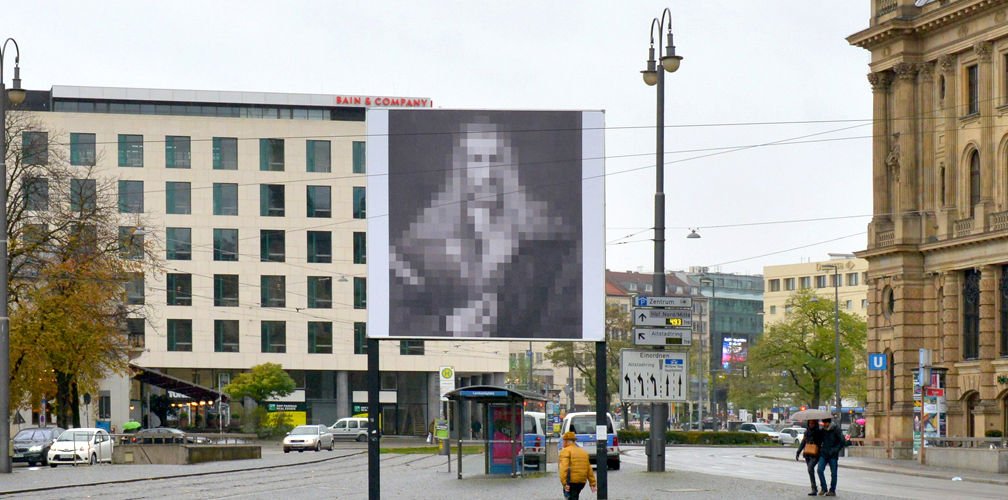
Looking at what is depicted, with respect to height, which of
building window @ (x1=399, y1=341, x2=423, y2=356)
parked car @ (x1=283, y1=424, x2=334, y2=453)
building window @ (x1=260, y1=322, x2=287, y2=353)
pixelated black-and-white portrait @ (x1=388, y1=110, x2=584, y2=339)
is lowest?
parked car @ (x1=283, y1=424, x2=334, y2=453)

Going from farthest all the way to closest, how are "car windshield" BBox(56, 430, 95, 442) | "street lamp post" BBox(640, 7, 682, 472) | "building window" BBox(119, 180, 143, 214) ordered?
"building window" BBox(119, 180, 143, 214) → "car windshield" BBox(56, 430, 95, 442) → "street lamp post" BBox(640, 7, 682, 472)

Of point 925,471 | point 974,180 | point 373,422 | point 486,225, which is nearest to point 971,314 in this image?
point 974,180

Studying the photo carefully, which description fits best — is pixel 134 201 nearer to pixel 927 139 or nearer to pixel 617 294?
pixel 927 139

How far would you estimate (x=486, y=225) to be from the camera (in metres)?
20.8

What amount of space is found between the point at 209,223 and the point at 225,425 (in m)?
12.2

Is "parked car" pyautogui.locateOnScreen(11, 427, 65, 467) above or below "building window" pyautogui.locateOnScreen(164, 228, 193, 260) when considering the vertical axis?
below

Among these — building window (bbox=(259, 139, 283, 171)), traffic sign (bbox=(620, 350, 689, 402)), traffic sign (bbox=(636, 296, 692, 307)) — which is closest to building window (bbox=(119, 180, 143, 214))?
building window (bbox=(259, 139, 283, 171))

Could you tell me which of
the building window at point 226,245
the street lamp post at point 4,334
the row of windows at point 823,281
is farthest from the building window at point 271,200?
the row of windows at point 823,281

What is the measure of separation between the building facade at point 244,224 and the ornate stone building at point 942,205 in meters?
34.1

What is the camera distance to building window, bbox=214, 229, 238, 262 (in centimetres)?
8700

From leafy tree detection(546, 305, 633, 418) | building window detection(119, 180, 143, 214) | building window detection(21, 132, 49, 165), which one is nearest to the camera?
building window detection(21, 132, 49, 165)

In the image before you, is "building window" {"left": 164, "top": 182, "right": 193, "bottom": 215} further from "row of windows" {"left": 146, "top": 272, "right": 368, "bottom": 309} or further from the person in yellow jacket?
the person in yellow jacket

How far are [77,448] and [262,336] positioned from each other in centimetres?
4175

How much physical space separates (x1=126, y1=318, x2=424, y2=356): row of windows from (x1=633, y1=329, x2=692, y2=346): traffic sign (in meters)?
63.1
